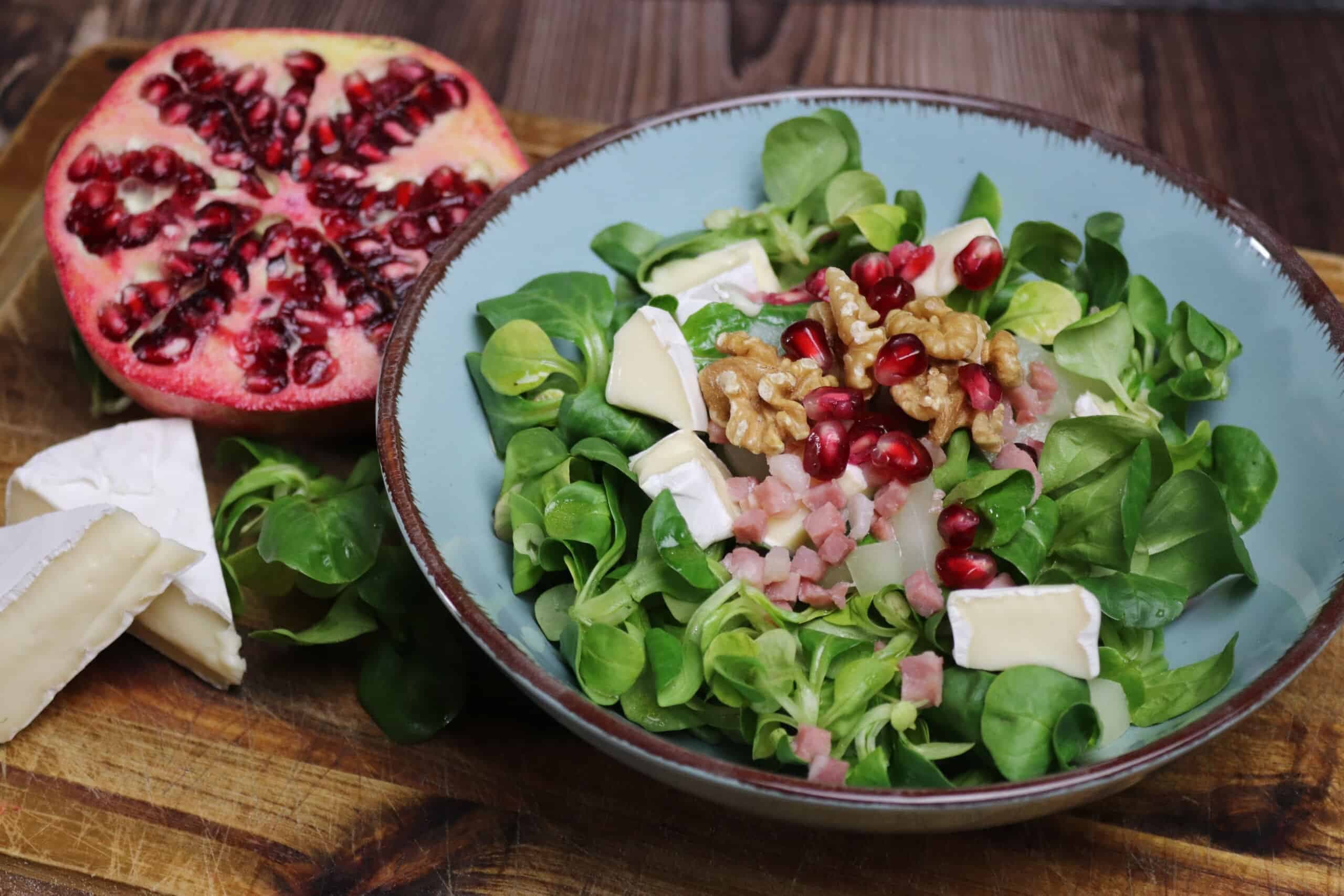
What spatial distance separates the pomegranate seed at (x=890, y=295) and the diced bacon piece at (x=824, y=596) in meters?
0.51

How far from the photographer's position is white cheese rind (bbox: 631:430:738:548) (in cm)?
187

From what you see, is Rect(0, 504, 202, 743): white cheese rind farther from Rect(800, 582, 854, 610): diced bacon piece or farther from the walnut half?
Rect(800, 582, 854, 610): diced bacon piece

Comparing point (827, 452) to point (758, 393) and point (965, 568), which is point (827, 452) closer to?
point (758, 393)

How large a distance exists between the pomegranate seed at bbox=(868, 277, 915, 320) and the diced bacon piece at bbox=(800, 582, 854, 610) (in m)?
0.51

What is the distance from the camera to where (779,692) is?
1.74m

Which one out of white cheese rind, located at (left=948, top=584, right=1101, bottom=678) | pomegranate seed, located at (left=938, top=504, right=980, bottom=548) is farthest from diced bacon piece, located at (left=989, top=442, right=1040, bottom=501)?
white cheese rind, located at (left=948, top=584, right=1101, bottom=678)

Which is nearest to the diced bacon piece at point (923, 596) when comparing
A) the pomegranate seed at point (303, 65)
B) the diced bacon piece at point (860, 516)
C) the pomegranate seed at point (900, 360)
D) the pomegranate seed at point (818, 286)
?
the diced bacon piece at point (860, 516)

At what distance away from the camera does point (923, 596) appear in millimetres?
1832

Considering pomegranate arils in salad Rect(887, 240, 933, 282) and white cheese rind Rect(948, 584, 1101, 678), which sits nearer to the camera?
white cheese rind Rect(948, 584, 1101, 678)

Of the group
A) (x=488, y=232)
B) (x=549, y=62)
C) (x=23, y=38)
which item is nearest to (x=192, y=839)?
(x=488, y=232)

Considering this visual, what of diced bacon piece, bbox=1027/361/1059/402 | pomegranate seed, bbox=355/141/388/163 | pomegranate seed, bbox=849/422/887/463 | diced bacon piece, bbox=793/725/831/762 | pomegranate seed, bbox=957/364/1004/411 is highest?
pomegranate seed, bbox=957/364/1004/411

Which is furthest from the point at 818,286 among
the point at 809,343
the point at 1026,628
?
the point at 1026,628

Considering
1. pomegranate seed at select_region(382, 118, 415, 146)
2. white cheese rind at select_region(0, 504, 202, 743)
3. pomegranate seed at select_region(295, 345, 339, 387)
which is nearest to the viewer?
white cheese rind at select_region(0, 504, 202, 743)

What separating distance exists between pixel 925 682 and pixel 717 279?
2.72 feet
